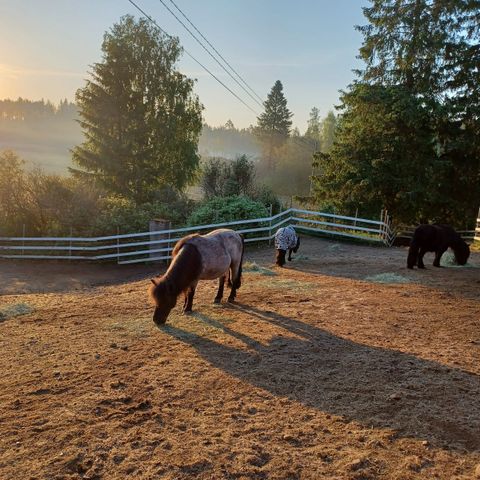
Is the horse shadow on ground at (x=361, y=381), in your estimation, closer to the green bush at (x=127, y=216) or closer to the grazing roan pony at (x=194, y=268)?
the grazing roan pony at (x=194, y=268)

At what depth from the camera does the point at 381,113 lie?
68.6ft

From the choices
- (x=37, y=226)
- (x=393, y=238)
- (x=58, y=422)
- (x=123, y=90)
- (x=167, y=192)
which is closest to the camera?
(x=58, y=422)

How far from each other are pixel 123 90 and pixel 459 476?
28356 millimetres

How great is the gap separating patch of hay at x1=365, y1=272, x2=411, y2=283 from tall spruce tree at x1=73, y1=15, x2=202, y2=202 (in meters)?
18.9

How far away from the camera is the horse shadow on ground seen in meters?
3.62

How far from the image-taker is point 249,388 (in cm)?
429

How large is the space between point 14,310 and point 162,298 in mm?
3565

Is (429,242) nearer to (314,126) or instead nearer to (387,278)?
(387,278)

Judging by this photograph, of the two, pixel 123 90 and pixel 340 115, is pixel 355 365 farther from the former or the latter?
pixel 123 90

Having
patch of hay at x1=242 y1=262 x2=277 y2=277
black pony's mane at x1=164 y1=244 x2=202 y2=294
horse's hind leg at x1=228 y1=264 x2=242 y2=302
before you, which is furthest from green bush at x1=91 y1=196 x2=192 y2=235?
black pony's mane at x1=164 y1=244 x2=202 y2=294

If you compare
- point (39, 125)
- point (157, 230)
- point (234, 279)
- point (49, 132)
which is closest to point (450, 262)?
point (234, 279)

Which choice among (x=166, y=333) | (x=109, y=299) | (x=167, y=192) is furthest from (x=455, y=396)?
(x=167, y=192)

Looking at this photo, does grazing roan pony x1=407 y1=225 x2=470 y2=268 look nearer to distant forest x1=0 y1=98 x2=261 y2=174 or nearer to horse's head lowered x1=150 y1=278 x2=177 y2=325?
horse's head lowered x1=150 y1=278 x2=177 y2=325

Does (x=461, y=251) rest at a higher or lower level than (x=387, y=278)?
higher
